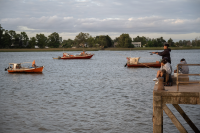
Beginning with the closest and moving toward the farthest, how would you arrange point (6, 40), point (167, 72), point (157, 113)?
point (157, 113)
point (167, 72)
point (6, 40)

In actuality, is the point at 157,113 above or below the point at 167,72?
below

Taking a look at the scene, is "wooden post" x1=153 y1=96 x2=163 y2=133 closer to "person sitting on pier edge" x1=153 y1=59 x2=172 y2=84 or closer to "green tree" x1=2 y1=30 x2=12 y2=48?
"person sitting on pier edge" x1=153 y1=59 x2=172 y2=84

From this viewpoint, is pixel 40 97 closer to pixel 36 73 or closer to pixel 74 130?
pixel 74 130

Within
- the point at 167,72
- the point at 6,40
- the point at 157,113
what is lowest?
the point at 157,113

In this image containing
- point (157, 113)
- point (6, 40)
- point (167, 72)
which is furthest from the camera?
point (6, 40)

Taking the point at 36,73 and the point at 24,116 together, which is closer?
the point at 24,116

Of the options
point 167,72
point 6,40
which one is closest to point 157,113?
point 167,72

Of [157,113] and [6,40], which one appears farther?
[6,40]

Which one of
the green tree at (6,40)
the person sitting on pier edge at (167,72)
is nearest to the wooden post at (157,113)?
the person sitting on pier edge at (167,72)

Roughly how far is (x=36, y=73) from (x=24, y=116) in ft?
100

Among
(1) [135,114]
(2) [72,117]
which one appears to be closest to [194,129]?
(1) [135,114]

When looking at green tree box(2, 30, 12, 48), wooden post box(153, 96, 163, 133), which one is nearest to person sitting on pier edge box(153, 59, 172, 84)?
wooden post box(153, 96, 163, 133)

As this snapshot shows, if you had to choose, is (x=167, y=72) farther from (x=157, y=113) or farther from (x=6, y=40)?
(x=6, y=40)

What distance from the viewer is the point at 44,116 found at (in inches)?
650
